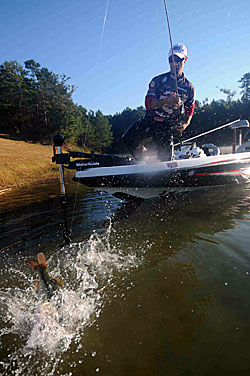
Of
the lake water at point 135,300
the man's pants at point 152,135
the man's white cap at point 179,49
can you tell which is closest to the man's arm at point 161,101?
the man's pants at point 152,135

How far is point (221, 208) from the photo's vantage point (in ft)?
17.0

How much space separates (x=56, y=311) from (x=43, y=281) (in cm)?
40

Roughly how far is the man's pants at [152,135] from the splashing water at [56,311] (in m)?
3.56

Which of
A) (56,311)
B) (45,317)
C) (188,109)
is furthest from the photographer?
(188,109)

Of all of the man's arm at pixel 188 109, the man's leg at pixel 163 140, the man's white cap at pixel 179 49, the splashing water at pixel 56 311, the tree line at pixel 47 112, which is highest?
the tree line at pixel 47 112

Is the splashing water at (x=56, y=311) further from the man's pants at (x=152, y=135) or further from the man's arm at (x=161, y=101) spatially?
the man's arm at (x=161, y=101)

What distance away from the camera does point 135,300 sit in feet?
7.35

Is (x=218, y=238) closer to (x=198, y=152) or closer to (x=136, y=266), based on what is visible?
(x=136, y=266)

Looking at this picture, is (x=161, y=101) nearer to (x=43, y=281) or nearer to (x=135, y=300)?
(x=135, y=300)

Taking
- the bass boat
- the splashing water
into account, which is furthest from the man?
the splashing water

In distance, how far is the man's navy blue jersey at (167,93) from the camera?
5.22m

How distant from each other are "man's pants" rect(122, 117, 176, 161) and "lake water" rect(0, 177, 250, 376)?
229cm

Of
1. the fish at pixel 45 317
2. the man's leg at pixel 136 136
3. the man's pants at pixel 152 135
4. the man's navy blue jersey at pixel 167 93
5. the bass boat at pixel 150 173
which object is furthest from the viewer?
the man's leg at pixel 136 136

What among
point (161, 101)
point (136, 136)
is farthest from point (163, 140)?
point (161, 101)
